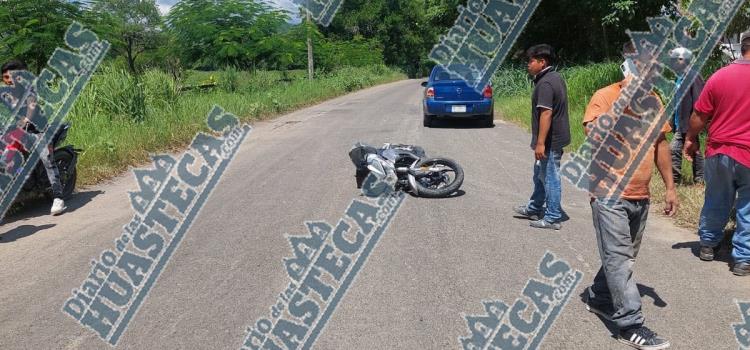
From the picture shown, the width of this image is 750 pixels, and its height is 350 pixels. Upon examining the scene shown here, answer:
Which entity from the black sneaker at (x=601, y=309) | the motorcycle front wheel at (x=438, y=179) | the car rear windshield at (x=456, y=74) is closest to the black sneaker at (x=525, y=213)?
the motorcycle front wheel at (x=438, y=179)

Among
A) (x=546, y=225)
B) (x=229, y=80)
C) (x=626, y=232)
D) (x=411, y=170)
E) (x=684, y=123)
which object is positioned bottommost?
(x=229, y=80)

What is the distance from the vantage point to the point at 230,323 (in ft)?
12.0

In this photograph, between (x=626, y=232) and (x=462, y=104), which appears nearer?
(x=626, y=232)

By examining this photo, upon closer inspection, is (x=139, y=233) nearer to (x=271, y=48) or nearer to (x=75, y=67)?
(x=75, y=67)

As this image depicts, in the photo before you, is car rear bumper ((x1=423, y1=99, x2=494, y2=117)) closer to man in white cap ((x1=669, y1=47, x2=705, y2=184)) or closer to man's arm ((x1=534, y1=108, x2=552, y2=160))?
man in white cap ((x1=669, y1=47, x2=705, y2=184))

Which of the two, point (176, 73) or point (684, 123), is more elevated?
point (684, 123)

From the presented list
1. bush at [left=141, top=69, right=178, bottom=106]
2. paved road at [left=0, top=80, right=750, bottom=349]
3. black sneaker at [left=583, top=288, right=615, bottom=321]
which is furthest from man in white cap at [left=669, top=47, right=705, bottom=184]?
bush at [left=141, top=69, right=178, bottom=106]

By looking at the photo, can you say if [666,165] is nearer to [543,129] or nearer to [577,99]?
[543,129]

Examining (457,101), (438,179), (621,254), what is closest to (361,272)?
(621,254)

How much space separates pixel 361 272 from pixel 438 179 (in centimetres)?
262

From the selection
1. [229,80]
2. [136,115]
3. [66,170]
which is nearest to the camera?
[66,170]

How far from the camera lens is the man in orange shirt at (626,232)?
3.25 meters

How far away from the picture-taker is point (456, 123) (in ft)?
47.7

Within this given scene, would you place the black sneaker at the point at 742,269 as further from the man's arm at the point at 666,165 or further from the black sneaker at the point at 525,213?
the black sneaker at the point at 525,213
